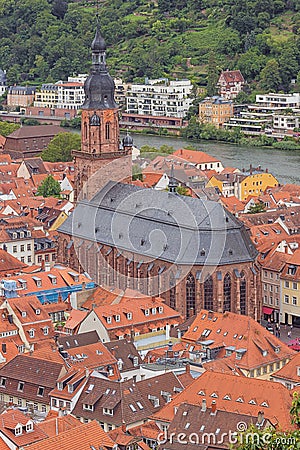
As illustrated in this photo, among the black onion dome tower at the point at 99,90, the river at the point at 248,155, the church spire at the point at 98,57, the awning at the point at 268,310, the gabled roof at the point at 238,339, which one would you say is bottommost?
the river at the point at 248,155

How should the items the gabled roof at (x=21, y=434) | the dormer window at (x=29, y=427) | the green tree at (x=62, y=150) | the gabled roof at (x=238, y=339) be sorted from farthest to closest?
the green tree at (x=62, y=150) < the gabled roof at (x=238, y=339) < the dormer window at (x=29, y=427) < the gabled roof at (x=21, y=434)

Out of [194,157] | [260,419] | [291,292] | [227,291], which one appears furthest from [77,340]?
[194,157]

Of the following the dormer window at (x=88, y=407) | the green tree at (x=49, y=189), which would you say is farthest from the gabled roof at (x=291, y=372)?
the green tree at (x=49, y=189)

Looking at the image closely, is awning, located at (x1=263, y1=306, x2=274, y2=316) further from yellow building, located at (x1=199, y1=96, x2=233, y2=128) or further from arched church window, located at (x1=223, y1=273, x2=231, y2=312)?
yellow building, located at (x1=199, y1=96, x2=233, y2=128)

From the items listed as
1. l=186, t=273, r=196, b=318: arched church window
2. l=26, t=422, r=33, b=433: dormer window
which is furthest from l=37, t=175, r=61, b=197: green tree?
l=26, t=422, r=33, b=433: dormer window

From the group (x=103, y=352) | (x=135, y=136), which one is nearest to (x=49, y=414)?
(x=103, y=352)

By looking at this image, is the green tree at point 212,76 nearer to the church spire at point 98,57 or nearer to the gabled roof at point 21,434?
the church spire at point 98,57

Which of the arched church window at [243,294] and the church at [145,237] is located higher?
the church at [145,237]
